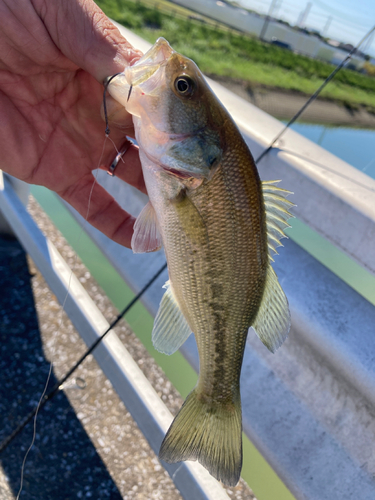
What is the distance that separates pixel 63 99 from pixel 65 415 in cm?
147

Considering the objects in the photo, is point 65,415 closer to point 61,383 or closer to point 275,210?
point 61,383

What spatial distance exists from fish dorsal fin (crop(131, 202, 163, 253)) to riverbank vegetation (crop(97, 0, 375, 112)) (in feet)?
15.0

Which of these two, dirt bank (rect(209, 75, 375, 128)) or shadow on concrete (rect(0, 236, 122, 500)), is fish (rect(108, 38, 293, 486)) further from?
dirt bank (rect(209, 75, 375, 128))

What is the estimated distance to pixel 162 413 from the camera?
151 centimetres

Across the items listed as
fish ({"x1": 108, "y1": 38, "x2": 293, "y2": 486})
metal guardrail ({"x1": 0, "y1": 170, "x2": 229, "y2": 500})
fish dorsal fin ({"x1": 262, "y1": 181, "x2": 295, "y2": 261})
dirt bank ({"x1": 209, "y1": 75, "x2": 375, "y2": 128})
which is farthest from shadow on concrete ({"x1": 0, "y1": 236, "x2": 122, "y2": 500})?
dirt bank ({"x1": 209, "y1": 75, "x2": 375, "y2": 128})

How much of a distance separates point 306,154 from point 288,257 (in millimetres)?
469

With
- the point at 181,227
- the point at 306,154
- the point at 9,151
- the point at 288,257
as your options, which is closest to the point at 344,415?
the point at 288,257

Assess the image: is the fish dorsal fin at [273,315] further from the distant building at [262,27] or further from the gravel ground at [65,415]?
the distant building at [262,27]

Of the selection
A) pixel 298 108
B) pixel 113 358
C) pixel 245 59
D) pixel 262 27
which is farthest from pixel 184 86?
pixel 262 27

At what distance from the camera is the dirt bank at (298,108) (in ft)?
13.1

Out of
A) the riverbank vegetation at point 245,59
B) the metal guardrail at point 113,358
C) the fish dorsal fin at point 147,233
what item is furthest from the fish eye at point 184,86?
the riverbank vegetation at point 245,59

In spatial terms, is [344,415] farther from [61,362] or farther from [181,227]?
[61,362]

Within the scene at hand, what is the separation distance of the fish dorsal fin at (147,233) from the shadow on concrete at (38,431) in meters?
1.11

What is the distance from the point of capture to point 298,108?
534 centimetres
